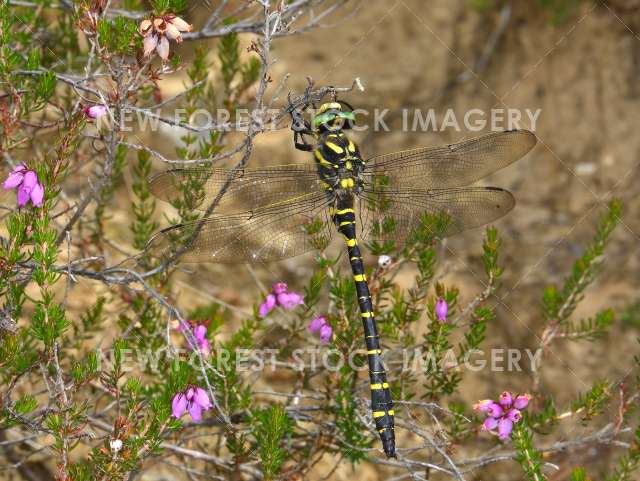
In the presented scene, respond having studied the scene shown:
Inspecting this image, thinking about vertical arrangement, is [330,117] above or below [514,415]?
above

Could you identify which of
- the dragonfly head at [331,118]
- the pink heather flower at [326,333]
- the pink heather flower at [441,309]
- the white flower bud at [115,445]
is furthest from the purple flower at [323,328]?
the white flower bud at [115,445]

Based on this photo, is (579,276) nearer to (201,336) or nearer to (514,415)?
(514,415)

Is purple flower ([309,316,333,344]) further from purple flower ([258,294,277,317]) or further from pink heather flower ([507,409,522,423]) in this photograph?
pink heather flower ([507,409,522,423])

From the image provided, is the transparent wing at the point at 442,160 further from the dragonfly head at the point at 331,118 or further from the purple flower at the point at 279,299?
the purple flower at the point at 279,299

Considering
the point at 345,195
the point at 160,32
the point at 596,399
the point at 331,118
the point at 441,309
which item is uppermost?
the point at 160,32

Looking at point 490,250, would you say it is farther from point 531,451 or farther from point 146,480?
point 146,480

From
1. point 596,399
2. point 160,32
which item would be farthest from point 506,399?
point 160,32
